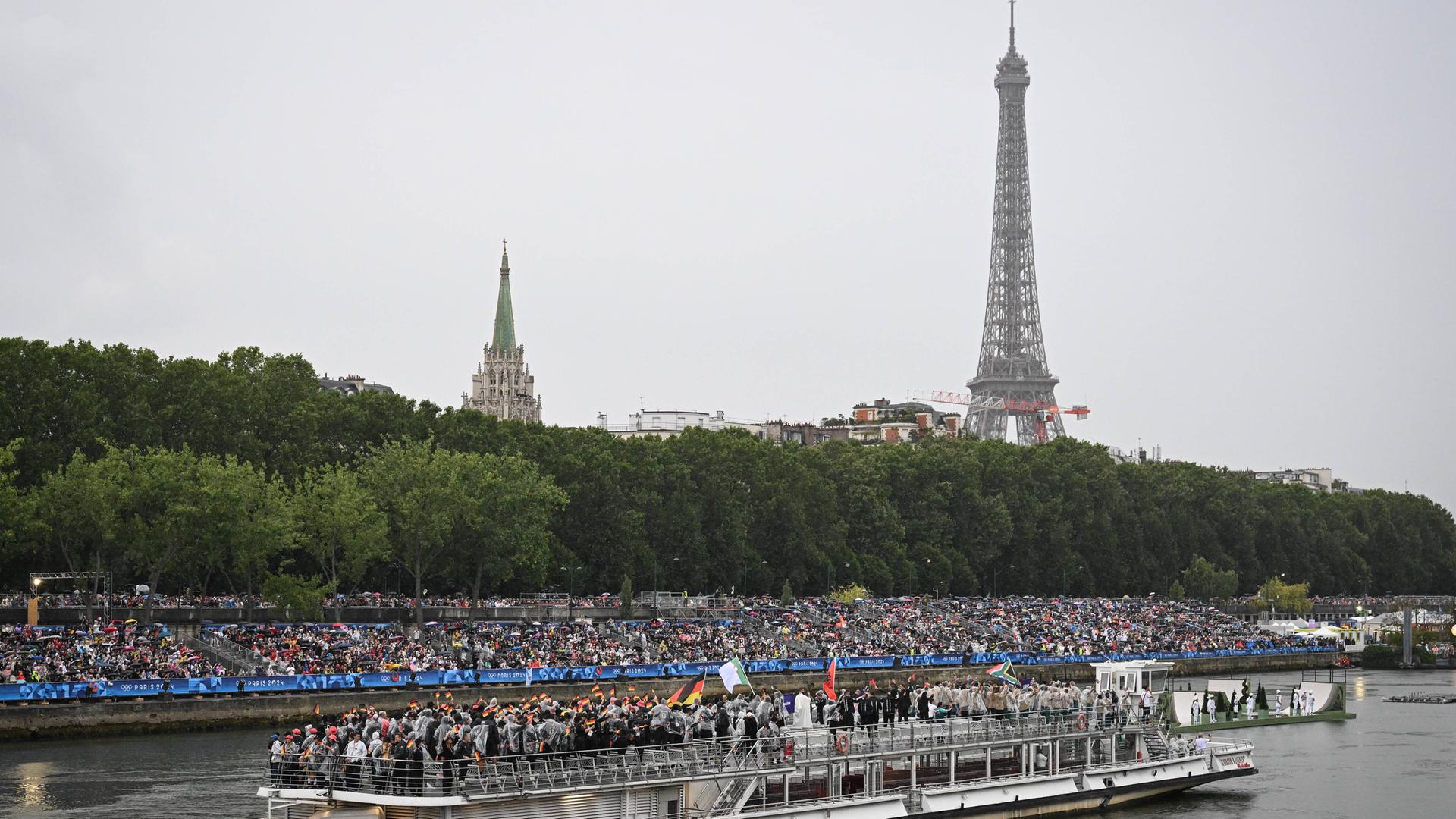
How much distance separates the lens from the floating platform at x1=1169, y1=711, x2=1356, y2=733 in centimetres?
7156

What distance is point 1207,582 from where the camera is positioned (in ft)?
487

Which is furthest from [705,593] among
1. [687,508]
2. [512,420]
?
[512,420]

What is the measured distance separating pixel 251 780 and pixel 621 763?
18.9m

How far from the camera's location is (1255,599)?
Answer: 494ft

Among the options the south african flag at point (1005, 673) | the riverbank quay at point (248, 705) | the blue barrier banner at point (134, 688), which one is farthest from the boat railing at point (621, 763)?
the blue barrier banner at point (134, 688)

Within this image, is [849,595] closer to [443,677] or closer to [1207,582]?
[443,677]

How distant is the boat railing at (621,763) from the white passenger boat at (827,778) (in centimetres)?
4

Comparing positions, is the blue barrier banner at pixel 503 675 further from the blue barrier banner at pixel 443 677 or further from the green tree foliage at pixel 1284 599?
the green tree foliage at pixel 1284 599

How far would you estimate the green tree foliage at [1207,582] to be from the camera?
5846 inches

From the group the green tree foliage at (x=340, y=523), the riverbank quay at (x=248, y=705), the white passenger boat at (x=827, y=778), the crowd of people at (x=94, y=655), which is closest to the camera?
the white passenger boat at (x=827, y=778)

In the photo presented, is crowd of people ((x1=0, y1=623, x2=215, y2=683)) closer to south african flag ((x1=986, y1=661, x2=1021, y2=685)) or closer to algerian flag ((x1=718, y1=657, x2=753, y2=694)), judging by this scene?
algerian flag ((x1=718, y1=657, x2=753, y2=694))

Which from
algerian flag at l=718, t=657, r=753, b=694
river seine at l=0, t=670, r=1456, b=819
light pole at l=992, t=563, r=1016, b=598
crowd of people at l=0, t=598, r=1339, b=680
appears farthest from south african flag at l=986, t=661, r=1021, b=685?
light pole at l=992, t=563, r=1016, b=598

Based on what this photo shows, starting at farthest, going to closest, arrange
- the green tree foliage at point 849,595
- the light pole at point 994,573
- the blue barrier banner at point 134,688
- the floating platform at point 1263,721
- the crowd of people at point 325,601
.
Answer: the light pole at point 994,573 < the green tree foliage at point 849,595 < the crowd of people at point 325,601 < the floating platform at point 1263,721 < the blue barrier banner at point 134,688

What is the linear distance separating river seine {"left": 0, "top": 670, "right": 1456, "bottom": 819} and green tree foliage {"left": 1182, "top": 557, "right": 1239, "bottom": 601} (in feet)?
244
